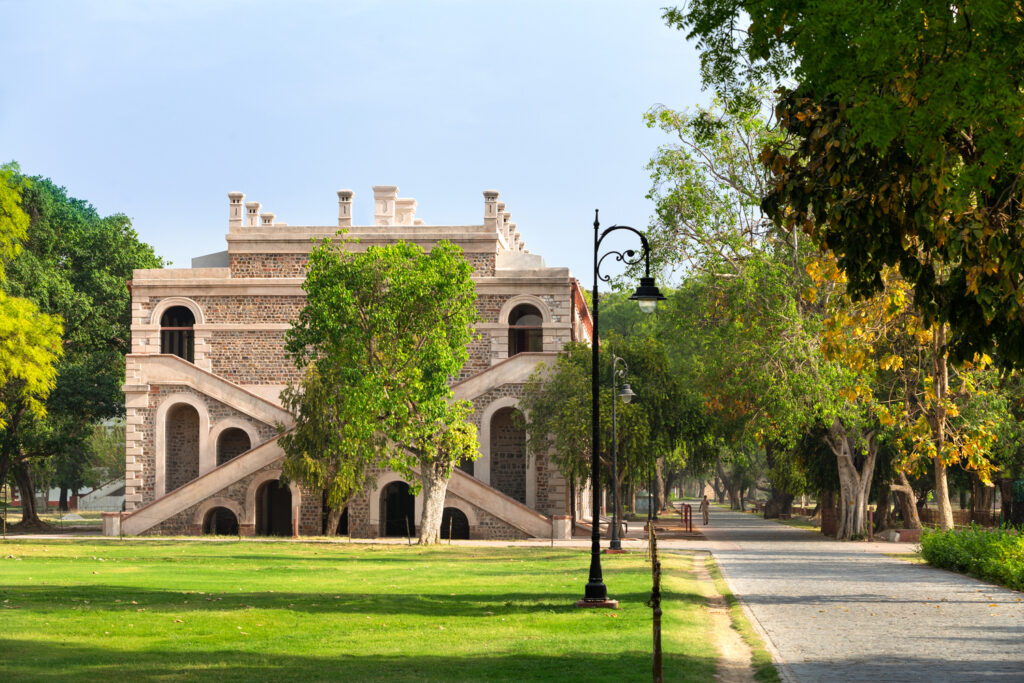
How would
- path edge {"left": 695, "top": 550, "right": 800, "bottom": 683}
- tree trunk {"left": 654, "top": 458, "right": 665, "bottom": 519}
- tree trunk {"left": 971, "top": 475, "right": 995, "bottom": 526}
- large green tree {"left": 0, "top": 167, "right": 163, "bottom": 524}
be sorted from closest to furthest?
path edge {"left": 695, "top": 550, "right": 800, "bottom": 683}, tree trunk {"left": 971, "top": 475, "right": 995, "bottom": 526}, large green tree {"left": 0, "top": 167, "right": 163, "bottom": 524}, tree trunk {"left": 654, "top": 458, "right": 665, "bottom": 519}

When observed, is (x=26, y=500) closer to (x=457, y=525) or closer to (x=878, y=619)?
(x=457, y=525)

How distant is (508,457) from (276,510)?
386 inches

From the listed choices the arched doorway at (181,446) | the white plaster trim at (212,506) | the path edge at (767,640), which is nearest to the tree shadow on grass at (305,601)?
the path edge at (767,640)

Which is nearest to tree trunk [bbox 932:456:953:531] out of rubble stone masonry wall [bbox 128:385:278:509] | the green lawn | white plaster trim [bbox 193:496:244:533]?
the green lawn

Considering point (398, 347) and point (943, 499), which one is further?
point (398, 347)

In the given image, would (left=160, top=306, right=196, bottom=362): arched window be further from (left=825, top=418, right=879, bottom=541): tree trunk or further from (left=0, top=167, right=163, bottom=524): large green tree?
(left=825, top=418, right=879, bottom=541): tree trunk

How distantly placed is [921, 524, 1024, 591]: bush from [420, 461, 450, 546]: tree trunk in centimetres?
1524

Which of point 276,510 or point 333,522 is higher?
point 276,510

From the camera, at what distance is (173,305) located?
47.3 m

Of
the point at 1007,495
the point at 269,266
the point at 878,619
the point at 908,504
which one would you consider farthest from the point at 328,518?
the point at 878,619

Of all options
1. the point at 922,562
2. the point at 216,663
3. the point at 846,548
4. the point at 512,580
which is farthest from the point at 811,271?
the point at 846,548

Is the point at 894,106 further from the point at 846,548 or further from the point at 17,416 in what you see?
the point at 17,416

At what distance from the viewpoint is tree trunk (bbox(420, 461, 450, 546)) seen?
121ft

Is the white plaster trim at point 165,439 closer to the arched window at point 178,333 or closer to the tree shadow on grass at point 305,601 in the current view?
the arched window at point 178,333
